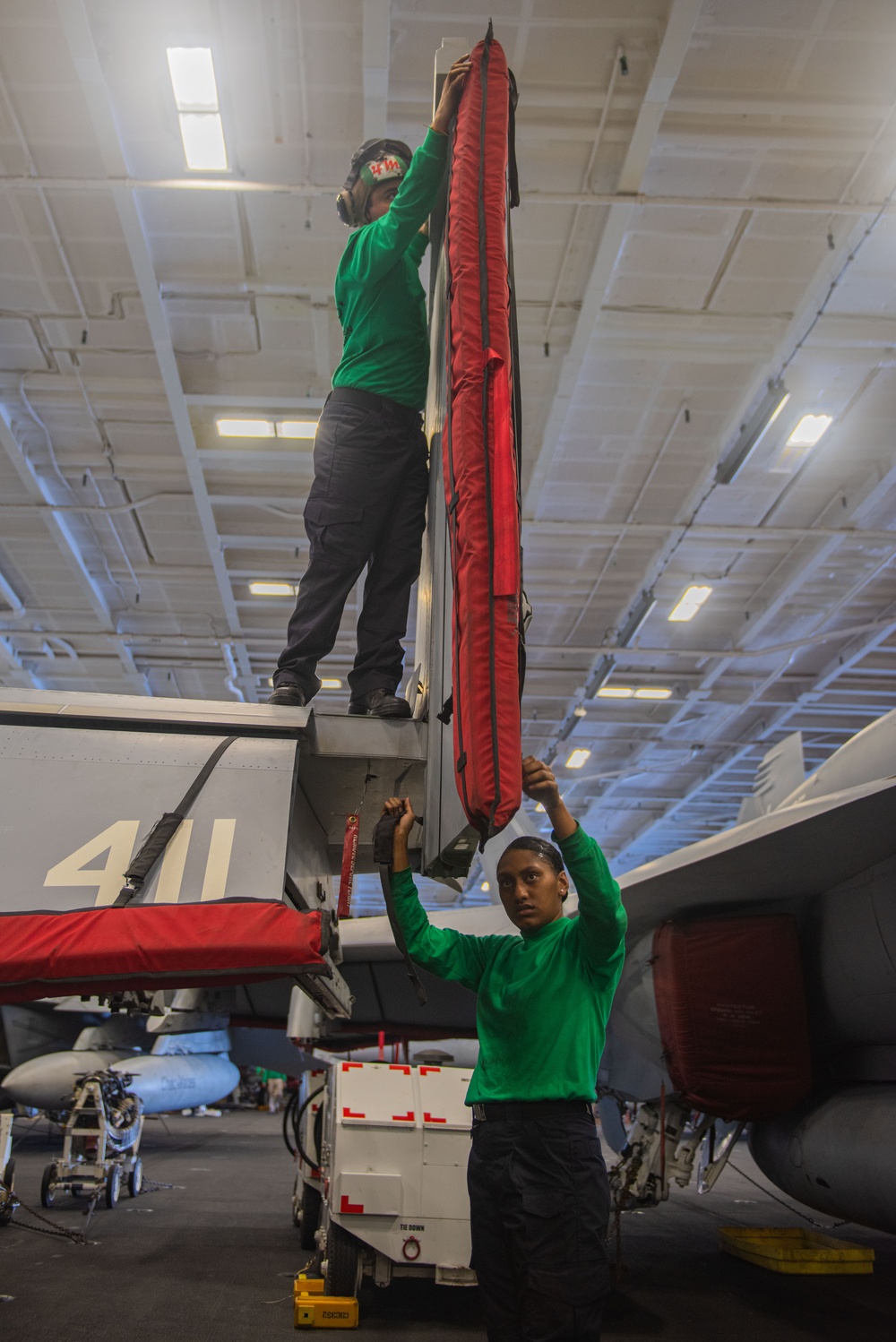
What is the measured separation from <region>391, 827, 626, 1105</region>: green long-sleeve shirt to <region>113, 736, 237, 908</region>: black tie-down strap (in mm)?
598

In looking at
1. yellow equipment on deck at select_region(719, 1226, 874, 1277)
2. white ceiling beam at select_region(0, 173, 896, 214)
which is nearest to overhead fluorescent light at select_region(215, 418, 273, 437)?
white ceiling beam at select_region(0, 173, 896, 214)

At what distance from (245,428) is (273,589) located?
349 centimetres

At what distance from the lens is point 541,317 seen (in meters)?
8.74

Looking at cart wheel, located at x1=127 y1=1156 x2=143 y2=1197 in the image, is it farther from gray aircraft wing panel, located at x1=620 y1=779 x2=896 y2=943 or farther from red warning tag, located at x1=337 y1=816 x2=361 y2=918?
red warning tag, located at x1=337 y1=816 x2=361 y2=918

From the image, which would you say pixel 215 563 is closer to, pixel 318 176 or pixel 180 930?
pixel 318 176

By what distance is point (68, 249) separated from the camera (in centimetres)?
832

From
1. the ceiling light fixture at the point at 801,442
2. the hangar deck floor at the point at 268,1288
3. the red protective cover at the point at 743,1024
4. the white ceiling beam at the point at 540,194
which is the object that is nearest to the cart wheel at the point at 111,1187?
the hangar deck floor at the point at 268,1288

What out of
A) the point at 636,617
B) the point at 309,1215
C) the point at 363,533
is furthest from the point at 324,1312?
the point at 636,617

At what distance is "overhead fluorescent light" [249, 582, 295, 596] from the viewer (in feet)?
43.8

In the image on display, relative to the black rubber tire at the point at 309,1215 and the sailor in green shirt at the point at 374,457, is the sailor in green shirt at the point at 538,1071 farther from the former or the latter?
the black rubber tire at the point at 309,1215

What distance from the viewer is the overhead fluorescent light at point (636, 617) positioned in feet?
43.1

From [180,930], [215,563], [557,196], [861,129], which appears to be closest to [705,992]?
[180,930]

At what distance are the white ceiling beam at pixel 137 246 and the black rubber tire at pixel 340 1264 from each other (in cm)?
781

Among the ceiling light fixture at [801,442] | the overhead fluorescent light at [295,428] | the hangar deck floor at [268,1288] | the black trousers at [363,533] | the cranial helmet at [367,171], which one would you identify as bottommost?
the hangar deck floor at [268,1288]
